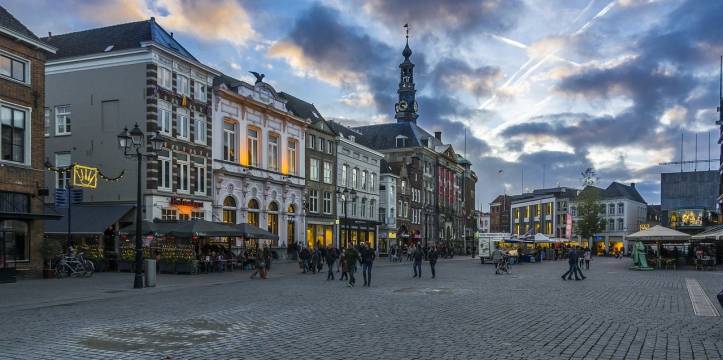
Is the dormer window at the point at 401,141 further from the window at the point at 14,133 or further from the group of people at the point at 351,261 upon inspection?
the window at the point at 14,133

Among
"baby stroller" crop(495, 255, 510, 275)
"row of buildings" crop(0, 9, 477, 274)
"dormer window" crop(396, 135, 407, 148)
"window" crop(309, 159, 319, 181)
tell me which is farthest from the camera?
"dormer window" crop(396, 135, 407, 148)

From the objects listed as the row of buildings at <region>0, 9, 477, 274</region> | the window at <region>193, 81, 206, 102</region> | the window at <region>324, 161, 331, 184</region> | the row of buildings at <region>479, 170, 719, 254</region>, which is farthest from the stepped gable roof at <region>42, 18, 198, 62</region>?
the row of buildings at <region>479, 170, 719, 254</region>


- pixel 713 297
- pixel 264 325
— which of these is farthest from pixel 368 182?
pixel 264 325

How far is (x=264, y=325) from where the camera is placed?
1343cm

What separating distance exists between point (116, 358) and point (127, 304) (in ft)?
27.4

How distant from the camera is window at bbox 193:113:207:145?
1647 inches

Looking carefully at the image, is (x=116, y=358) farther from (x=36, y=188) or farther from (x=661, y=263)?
(x=661, y=263)

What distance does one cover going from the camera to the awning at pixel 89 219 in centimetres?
3544

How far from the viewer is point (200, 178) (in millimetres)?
42469

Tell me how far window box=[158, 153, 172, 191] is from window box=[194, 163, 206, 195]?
9.61ft

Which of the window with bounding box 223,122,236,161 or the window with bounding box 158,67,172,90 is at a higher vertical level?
the window with bounding box 158,67,172,90

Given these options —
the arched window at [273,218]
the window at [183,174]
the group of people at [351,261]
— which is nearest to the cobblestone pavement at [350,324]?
the group of people at [351,261]

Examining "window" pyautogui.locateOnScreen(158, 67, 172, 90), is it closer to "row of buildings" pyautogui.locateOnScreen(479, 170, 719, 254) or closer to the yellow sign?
the yellow sign

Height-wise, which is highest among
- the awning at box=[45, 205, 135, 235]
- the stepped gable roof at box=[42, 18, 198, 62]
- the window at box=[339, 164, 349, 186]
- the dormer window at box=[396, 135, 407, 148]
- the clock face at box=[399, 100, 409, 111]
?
the clock face at box=[399, 100, 409, 111]
